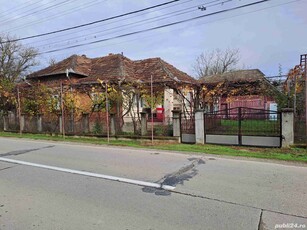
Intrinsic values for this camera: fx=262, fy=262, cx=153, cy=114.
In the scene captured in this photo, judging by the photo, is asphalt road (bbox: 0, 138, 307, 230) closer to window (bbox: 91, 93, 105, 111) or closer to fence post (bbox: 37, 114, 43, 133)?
window (bbox: 91, 93, 105, 111)

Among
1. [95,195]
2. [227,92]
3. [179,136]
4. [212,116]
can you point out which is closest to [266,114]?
[212,116]

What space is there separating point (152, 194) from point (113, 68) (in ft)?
64.5

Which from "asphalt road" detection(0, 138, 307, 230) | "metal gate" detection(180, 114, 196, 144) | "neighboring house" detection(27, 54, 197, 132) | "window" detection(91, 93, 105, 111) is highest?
"neighboring house" detection(27, 54, 197, 132)

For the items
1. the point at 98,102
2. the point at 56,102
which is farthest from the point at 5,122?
the point at 98,102

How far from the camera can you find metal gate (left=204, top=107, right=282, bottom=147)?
11.3m

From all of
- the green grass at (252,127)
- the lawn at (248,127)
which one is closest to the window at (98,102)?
the lawn at (248,127)

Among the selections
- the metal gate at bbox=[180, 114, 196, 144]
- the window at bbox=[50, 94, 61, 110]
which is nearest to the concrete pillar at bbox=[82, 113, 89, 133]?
the window at bbox=[50, 94, 61, 110]

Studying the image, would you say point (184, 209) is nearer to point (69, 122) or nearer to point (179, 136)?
point (179, 136)

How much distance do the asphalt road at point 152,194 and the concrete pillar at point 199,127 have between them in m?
3.69

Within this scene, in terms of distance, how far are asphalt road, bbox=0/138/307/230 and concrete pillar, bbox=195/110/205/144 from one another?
369cm

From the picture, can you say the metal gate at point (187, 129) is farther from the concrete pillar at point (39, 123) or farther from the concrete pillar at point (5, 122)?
the concrete pillar at point (5, 122)

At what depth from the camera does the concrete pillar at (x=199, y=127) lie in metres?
12.4

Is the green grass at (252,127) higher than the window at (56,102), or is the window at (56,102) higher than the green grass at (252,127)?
the window at (56,102)

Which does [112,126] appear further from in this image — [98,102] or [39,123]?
[39,123]
